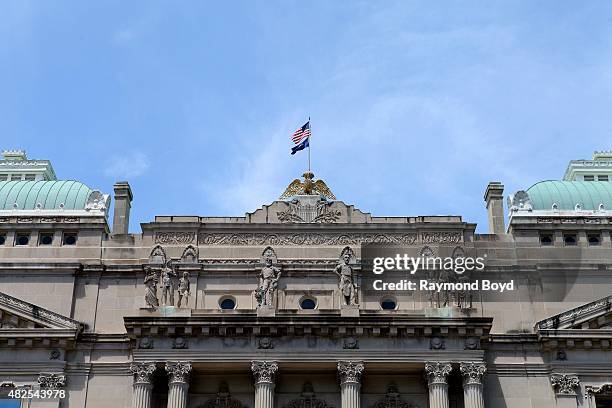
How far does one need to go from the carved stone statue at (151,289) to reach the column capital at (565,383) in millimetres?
18645

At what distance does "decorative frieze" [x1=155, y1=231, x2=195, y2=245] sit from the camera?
5284 centimetres

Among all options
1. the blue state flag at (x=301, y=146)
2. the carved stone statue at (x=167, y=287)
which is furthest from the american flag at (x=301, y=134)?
the carved stone statue at (x=167, y=287)

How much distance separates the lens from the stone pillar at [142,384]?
4709 centimetres

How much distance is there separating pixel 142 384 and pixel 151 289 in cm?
471

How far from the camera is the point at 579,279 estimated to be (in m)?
52.4

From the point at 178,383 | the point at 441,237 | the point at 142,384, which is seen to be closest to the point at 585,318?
the point at 441,237

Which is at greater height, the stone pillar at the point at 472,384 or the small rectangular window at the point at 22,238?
the small rectangular window at the point at 22,238

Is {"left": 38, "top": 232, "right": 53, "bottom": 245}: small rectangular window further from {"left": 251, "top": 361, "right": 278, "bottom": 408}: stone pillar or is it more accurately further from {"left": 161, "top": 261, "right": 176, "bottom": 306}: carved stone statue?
{"left": 251, "top": 361, "right": 278, "bottom": 408}: stone pillar

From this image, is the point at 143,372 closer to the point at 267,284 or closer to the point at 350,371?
the point at 267,284

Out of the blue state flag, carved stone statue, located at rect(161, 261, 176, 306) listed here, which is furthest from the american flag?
carved stone statue, located at rect(161, 261, 176, 306)

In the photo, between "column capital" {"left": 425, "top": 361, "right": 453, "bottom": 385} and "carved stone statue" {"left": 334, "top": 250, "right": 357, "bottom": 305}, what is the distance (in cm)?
469

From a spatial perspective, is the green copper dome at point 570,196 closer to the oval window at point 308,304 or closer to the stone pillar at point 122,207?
the oval window at point 308,304

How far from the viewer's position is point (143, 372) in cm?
4750

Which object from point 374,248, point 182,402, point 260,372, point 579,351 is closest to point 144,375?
point 182,402
